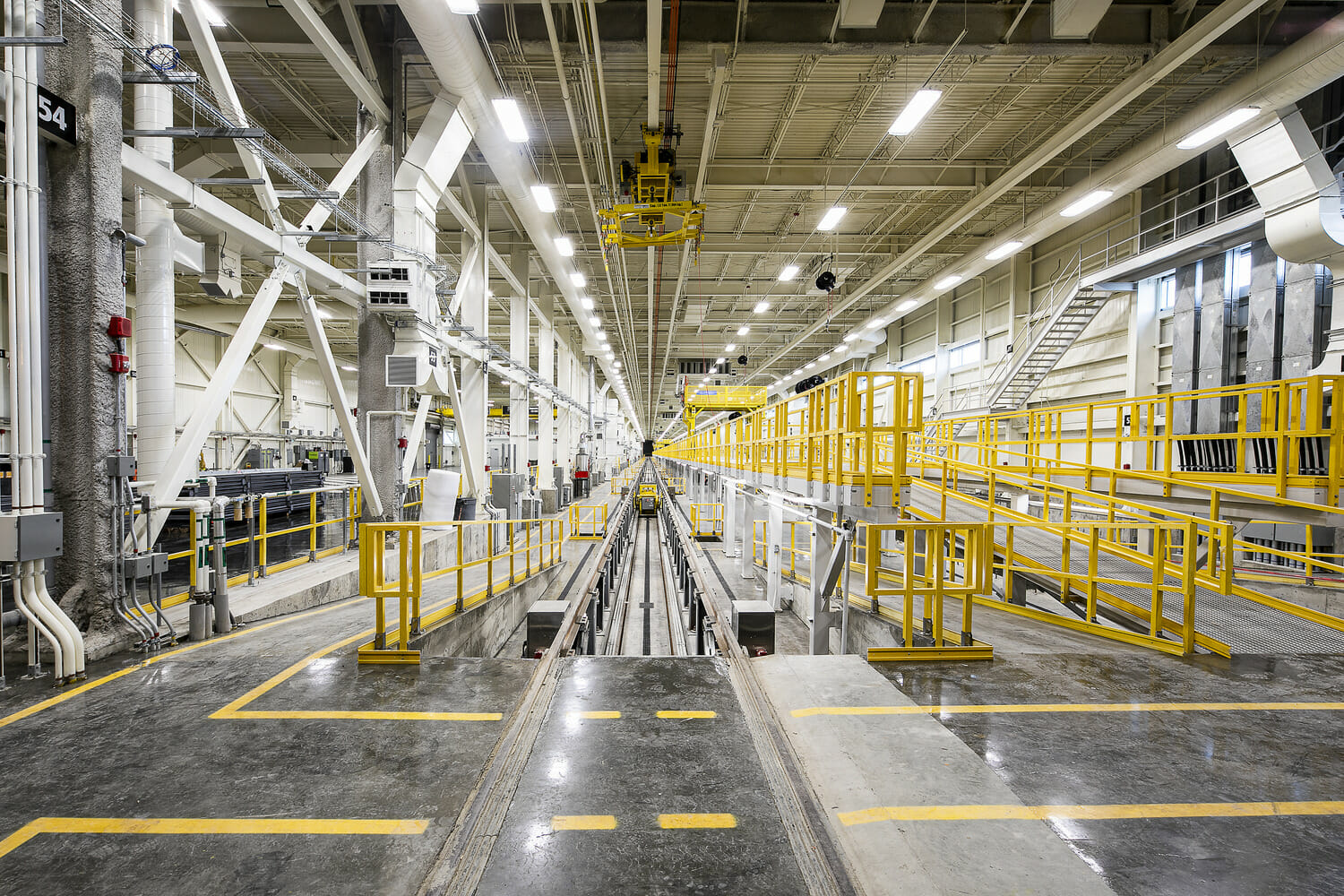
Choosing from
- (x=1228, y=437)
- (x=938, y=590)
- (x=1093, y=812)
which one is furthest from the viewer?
(x=1228, y=437)

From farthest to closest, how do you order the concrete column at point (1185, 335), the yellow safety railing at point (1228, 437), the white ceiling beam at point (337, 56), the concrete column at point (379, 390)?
1. the concrete column at point (1185, 335)
2. the concrete column at point (379, 390)
3. the white ceiling beam at point (337, 56)
4. the yellow safety railing at point (1228, 437)

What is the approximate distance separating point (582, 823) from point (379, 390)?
826 cm

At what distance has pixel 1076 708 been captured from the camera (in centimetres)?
362

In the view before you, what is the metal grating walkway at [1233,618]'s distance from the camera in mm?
5238

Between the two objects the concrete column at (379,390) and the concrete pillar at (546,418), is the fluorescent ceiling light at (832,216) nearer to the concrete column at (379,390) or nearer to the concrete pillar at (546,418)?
the concrete column at (379,390)

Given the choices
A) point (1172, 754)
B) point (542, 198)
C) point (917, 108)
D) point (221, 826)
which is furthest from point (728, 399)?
point (221, 826)

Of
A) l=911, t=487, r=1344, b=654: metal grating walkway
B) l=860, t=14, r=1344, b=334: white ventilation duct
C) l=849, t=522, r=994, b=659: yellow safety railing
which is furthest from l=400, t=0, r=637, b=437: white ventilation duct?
l=860, t=14, r=1344, b=334: white ventilation duct

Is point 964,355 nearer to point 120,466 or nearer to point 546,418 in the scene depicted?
point 546,418

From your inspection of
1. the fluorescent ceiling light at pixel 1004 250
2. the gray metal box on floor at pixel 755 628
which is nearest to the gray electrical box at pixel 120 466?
the gray metal box on floor at pixel 755 628

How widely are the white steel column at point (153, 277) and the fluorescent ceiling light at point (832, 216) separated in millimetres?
9868

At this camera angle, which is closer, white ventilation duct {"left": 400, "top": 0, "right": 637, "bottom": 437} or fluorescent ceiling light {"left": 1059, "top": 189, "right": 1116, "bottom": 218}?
white ventilation duct {"left": 400, "top": 0, "right": 637, "bottom": 437}

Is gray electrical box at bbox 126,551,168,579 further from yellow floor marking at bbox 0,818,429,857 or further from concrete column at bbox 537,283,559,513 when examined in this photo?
concrete column at bbox 537,283,559,513

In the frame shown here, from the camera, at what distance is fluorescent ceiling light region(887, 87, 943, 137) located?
23.0 feet

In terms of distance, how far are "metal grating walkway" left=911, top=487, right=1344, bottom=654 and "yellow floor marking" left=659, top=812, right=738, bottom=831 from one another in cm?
577
